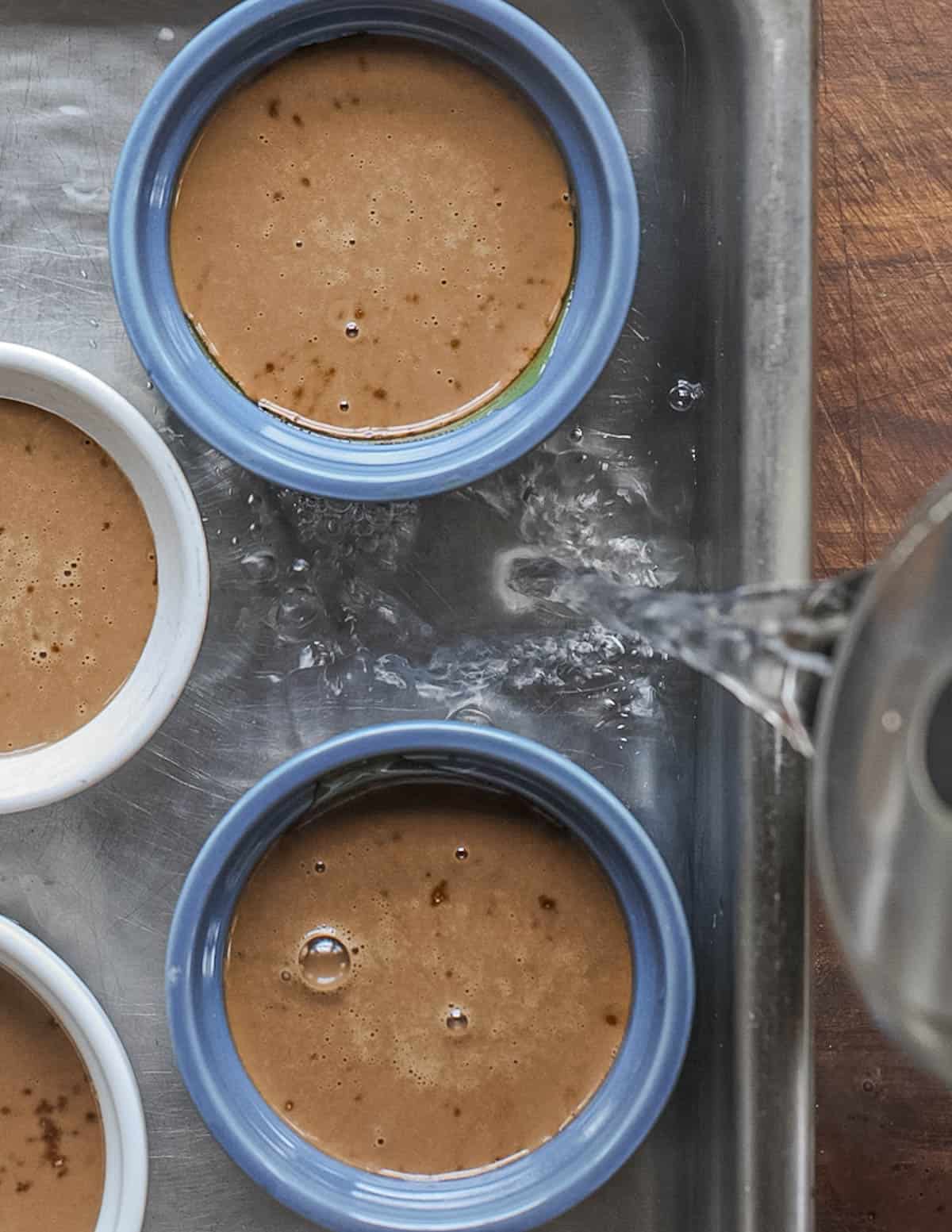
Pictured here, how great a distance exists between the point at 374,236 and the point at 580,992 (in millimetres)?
582

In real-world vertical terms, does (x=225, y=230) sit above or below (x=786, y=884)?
above

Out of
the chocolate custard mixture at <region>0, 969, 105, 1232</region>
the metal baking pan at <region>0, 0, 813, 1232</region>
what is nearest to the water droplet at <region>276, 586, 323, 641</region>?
the metal baking pan at <region>0, 0, 813, 1232</region>

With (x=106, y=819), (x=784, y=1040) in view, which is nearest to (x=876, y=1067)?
(x=784, y=1040)

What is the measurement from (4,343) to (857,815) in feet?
2.18

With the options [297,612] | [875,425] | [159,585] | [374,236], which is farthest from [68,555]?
[875,425]

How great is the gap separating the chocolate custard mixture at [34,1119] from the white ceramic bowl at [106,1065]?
1.5 inches

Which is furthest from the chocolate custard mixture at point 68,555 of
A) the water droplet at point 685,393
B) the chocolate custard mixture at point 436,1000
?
the water droplet at point 685,393

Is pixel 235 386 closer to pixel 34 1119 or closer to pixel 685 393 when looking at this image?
pixel 685 393

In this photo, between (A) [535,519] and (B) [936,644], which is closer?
(B) [936,644]

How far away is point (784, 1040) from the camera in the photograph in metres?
0.89

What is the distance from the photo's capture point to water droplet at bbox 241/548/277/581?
3.17 ft

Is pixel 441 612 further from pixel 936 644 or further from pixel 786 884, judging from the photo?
pixel 936 644

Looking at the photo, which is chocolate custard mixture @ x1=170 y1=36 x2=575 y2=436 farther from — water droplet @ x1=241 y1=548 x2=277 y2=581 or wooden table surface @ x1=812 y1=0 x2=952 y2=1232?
wooden table surface @ x1=812 y1=0 x2=952 y2=1232

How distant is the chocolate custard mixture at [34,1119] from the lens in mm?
957
